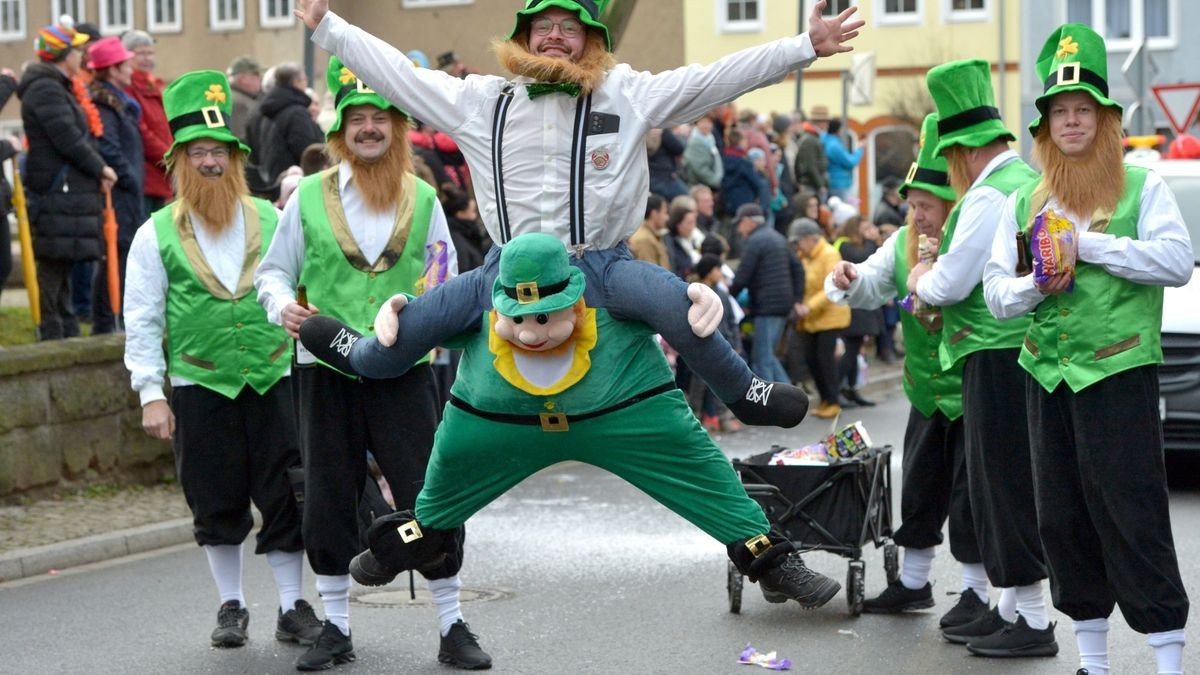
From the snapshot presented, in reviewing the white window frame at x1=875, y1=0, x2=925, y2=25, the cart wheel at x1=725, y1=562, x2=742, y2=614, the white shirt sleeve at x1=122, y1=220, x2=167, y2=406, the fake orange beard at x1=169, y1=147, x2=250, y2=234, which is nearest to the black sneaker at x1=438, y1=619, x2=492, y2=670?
the cart wheel at x1=725, y1=562, x2=742, y2=614

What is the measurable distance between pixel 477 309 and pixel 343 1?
37.9 meters

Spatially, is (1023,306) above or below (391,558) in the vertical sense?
above

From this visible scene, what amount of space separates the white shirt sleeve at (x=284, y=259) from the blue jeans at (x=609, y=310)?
115 cm

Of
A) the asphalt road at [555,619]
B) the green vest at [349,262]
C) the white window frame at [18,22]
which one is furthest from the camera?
the white window frame at [18,22]

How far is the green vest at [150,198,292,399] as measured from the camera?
7.40 meters

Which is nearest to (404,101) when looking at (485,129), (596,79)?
(485,129)

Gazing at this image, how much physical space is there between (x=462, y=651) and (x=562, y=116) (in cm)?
235

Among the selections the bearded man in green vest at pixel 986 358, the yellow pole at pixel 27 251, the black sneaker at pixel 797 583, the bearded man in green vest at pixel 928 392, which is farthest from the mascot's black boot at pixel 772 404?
the yellow pole at pixel 27 251

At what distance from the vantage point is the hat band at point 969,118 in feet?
24.3

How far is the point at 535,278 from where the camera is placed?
549 cm

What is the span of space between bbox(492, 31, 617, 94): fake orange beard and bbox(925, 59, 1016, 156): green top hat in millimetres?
1924

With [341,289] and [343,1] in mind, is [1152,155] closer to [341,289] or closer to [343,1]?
[341,289]

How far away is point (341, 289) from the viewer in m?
7.03

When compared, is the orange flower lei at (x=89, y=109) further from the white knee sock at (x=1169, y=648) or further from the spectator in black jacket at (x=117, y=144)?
the white knee sock at (x=1169, y=648)
